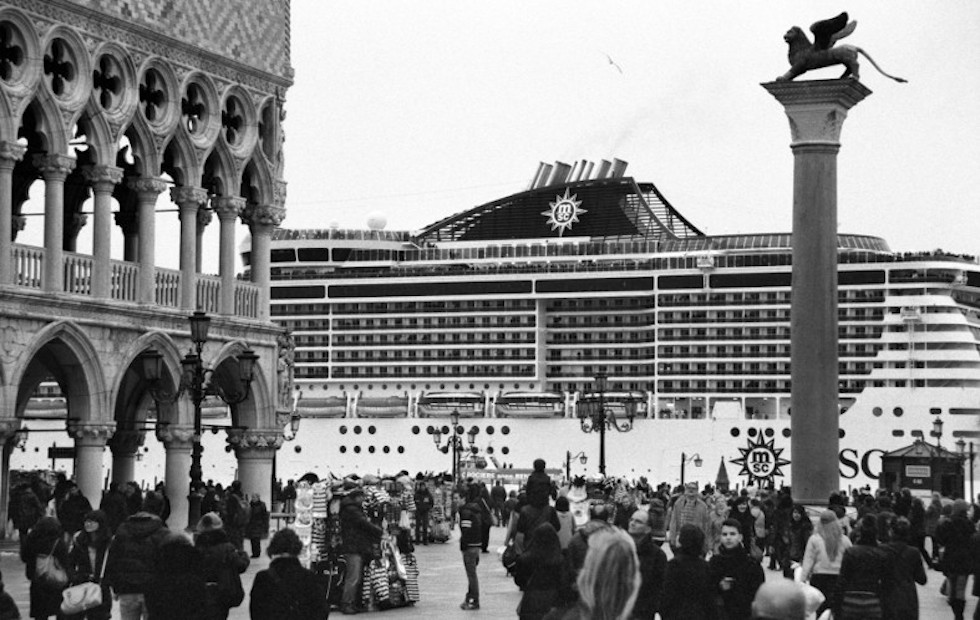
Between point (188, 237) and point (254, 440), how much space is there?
154 inches

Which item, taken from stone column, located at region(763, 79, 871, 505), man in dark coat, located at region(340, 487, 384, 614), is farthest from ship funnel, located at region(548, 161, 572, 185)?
man in dark coat, located at region(340, 487, 384, 614)

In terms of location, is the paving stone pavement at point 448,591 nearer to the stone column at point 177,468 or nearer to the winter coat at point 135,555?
the stone column at point 177,468

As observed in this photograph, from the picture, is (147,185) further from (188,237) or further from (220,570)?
(220,570)

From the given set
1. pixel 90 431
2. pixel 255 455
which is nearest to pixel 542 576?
pixel 90 431

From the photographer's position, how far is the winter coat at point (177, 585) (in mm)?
10500

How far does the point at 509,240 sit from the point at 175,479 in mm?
54258

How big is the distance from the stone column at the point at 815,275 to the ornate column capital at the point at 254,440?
1187 centimetres

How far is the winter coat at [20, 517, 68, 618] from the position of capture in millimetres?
12305

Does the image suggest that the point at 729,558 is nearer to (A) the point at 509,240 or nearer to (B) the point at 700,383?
(B) the point at 700,383

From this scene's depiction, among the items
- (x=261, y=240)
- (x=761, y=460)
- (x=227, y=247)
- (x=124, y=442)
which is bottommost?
(x=761, y=460)

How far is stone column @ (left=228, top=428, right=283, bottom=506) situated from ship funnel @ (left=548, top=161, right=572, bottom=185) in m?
57.4

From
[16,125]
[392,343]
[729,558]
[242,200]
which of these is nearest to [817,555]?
[729,558]

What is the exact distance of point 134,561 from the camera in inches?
487

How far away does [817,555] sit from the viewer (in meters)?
13.9
